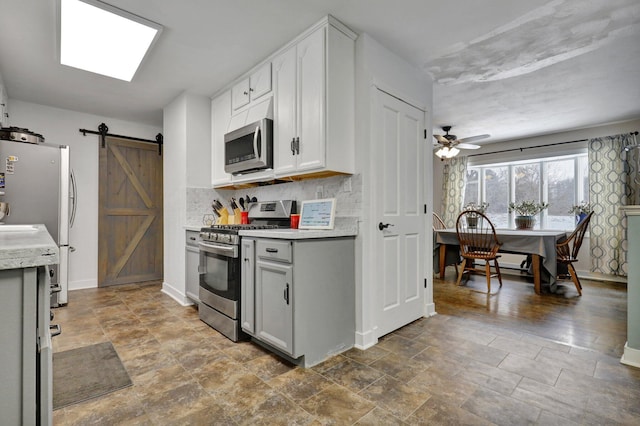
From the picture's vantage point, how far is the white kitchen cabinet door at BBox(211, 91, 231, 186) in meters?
3.58

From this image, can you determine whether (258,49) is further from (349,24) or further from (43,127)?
(43,127)

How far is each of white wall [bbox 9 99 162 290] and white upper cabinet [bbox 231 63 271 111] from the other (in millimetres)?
2431

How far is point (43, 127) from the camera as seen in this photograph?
4.12 meters

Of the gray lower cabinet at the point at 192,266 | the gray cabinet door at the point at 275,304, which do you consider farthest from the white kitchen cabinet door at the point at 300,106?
the gray lower cabinet at the point at 192,266

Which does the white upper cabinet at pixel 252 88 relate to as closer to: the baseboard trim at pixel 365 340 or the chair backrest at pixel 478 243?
the baseboard trim at pixel 365 340

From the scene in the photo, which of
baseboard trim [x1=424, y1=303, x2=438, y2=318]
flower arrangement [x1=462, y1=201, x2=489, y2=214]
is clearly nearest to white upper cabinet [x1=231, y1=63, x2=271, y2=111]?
baseboard trim [x1=424, y1=303, x2=438, y2=318]

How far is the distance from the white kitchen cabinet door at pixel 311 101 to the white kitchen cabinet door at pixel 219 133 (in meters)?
1.30

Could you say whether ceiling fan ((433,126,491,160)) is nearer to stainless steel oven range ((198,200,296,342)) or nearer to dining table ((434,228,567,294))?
dining table ((434,228,567,294))

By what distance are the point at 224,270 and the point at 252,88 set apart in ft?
5.86

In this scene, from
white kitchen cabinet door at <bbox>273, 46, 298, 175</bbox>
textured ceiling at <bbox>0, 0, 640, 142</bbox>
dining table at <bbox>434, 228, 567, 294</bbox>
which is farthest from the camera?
dining table at <bbox>434, 228, 567, 294</bbox>

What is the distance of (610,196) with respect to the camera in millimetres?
4891

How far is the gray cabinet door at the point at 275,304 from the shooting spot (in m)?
2.08

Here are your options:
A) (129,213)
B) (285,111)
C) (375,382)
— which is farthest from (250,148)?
(129,213)

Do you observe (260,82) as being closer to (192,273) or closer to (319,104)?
(319,104)
